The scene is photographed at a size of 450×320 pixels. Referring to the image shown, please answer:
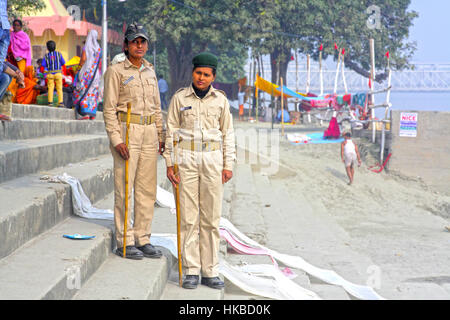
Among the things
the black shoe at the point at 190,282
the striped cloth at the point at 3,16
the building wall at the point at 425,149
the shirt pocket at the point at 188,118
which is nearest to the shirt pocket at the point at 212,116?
the shirt pocket at the point at 188,118

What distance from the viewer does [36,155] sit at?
605cm

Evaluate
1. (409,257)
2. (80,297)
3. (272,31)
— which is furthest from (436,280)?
(272,31)

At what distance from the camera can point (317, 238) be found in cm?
892

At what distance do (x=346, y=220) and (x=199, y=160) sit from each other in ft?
26.7

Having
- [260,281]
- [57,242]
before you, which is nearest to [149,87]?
[57,242]

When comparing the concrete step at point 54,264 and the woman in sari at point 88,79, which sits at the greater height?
the woman in sari at point 88,79

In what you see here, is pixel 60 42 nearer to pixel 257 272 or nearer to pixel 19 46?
pixel 19 46

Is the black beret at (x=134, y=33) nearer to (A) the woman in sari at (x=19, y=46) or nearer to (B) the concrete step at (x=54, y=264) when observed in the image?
(B) the concrete step at (x=54, y=264)

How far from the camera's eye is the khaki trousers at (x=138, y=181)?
4391 mm

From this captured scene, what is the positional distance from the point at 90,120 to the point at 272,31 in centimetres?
1846

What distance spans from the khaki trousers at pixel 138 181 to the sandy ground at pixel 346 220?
0.92m

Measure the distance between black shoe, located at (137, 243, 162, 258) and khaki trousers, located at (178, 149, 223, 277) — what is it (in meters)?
0.37

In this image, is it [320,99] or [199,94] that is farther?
[320,99]

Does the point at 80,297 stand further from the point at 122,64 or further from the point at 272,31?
the point at 272,31
